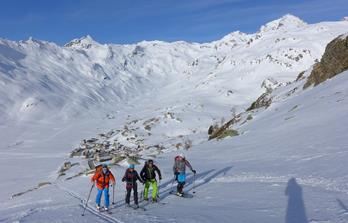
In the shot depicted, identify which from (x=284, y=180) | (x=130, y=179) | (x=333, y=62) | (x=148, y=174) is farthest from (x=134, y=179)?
(x=333, y=62)

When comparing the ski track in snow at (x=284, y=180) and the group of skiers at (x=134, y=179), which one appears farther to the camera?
the group of skiers at (x=134, y=179)

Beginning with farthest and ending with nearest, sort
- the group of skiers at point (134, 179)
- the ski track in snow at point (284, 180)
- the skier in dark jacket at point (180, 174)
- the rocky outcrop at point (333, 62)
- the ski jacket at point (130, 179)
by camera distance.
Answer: the rocky outcrop at point (333, 62)
the skier in dark jacket at point (180, 174)
the ski jacket at point (130, 179)
the group of skiers at point (134, 179)
the ski track in snow at point (284, 180)

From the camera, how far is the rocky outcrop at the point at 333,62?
44.9 meters

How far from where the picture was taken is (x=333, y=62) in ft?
151

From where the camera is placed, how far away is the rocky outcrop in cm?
4488

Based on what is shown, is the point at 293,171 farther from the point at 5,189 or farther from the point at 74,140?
the point at 74,140

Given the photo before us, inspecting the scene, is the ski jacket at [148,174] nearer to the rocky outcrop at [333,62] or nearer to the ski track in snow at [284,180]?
the ski track in snow at [284,180]

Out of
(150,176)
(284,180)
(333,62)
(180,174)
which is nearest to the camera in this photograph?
(284,180)

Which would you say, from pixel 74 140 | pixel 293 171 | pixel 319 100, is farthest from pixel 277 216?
pixel 74 140

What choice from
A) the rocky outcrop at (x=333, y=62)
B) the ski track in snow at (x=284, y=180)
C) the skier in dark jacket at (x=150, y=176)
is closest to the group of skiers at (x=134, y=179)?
the skier in dark jacket at (x=150, y=176)

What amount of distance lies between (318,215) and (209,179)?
1023 centimetres

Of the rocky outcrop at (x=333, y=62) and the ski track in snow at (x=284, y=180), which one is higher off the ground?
the rocky outcrop at (x=333, y=62)

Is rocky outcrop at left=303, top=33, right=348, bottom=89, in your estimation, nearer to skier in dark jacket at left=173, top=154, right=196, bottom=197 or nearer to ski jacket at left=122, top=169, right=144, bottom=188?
skier in dark jacket at left=173, top=154, right=196, bottom=197

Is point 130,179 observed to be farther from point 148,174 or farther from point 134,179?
point 148,174
